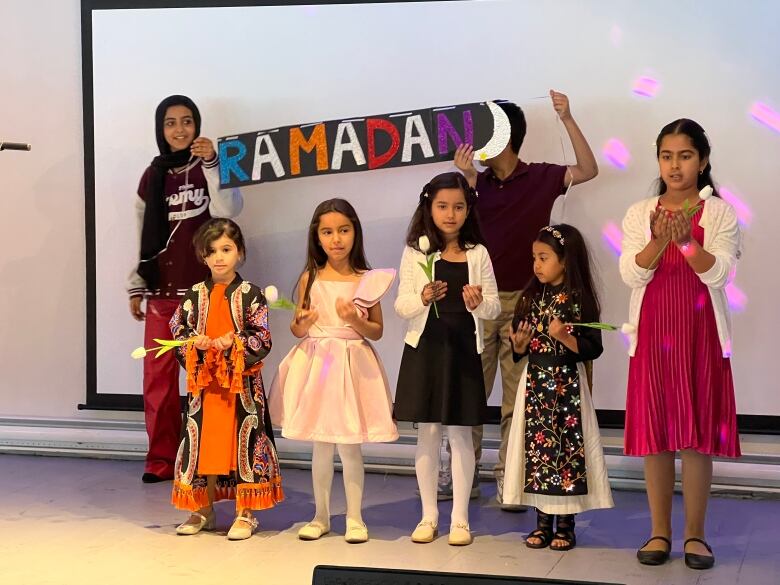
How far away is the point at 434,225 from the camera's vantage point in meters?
4.18

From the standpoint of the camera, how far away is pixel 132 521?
4.44m

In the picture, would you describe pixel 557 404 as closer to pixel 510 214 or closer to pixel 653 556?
pixel 653 556

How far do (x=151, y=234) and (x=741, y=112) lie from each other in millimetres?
2629

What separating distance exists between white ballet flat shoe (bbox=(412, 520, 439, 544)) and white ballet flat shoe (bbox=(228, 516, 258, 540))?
0.61 meters

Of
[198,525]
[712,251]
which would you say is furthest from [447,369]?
[198,525]

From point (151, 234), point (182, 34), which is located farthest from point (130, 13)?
point (151, 234)

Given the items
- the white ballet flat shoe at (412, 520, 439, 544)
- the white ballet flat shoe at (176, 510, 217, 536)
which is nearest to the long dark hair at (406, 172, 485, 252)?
the white ballet flat shoe at (412, 520, 439, 544)

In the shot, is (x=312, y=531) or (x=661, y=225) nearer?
(x=661, y=225)

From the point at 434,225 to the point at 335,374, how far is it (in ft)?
2.17

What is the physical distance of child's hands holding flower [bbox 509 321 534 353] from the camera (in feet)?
13.1

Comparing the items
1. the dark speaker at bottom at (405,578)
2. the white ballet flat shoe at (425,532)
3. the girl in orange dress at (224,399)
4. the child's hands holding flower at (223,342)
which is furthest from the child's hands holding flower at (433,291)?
the dark speaker at bottom at (405,578)

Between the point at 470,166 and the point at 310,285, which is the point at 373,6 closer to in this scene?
the point at 470,166

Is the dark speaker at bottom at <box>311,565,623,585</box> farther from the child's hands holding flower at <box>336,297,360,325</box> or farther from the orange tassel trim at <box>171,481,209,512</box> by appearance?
the orange tassel trim at <box>171,481,209,512</box>

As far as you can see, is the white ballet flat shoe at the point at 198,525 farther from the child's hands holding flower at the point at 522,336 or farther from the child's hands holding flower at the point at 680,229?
the child's hands holding flower at the point at 680,229
